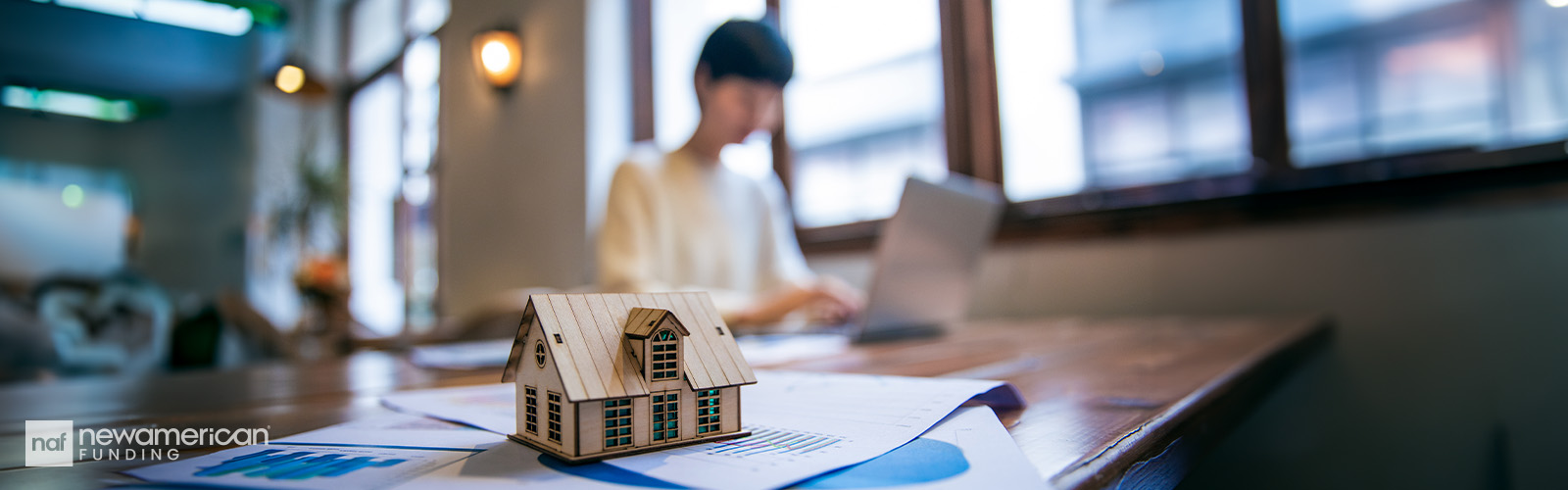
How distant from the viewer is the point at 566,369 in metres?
0.30

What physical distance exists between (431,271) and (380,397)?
4008mm

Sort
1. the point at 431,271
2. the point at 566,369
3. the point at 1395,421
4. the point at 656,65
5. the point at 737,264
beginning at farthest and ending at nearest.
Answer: the point at 431,271 < the point at 656,65 < the point at 737,264 < the point at 1395,421 < the point at 566,369

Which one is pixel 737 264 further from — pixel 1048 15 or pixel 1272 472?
pixel 1272 472

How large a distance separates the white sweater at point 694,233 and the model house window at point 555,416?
116cm

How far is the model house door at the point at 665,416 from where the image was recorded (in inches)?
13.2

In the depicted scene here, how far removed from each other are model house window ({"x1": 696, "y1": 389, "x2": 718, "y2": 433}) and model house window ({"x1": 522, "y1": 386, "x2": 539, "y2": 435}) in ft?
0.26

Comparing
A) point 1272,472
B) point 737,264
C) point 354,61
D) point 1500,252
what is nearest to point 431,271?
point 354,61

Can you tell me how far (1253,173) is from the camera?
5.23ft

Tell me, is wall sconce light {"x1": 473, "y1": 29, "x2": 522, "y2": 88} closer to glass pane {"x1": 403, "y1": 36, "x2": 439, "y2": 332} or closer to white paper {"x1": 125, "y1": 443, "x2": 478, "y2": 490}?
glass pane {"x1": 403, "y1": 36, "x2": 439, "y2": 332}

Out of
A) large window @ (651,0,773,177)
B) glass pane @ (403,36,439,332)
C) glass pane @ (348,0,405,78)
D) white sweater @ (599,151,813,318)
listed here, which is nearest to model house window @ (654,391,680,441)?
white sweater @ (599,151,813,318)

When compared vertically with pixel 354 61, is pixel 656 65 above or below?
below

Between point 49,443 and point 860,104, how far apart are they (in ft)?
7.54

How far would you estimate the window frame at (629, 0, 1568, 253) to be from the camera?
1309mm

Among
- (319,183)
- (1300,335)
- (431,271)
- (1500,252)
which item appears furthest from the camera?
(319,183)
